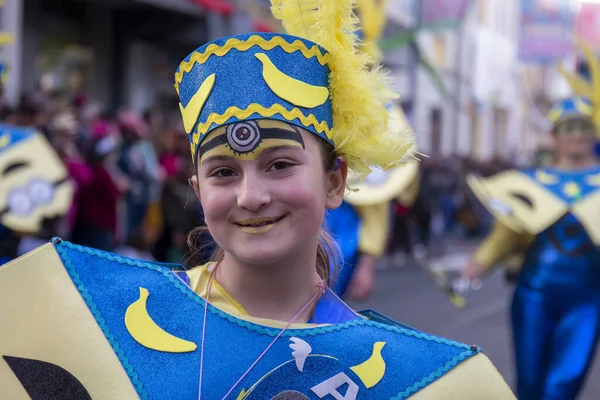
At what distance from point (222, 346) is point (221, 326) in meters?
0.05

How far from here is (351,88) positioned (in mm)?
2092

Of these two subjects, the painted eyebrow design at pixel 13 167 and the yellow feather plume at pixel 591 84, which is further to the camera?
the yellow feather plume at pixel 591 84

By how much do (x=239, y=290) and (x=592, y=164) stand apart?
3.98 metres

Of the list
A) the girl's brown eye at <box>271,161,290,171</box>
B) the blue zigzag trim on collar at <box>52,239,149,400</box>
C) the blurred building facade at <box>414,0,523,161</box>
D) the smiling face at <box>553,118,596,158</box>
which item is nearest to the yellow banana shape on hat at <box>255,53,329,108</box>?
the girl's brown eye at <box>271,161,290,171</box>

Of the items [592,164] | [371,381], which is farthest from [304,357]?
[592,164]

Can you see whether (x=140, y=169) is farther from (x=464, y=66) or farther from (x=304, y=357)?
(x=464, y=66)

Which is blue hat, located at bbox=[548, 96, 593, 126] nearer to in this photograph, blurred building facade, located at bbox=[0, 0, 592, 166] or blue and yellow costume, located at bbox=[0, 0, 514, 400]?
blurred building facade, located at bbox=[0, 0, 592, 166]

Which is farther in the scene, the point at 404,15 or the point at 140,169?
the point at 404,15

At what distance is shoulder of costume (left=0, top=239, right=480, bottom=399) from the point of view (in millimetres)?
1896

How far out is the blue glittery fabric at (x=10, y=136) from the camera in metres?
5.10

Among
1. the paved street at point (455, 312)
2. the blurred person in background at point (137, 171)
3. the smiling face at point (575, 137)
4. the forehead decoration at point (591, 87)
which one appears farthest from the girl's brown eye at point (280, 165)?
the blurred person in background at point (137, 171)

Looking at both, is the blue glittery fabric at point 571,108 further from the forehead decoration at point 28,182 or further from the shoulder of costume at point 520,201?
the forehead decoration at point 28,182

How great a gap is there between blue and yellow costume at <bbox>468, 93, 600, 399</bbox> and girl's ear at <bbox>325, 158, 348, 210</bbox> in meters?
2.87

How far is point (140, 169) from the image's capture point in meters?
8.73
